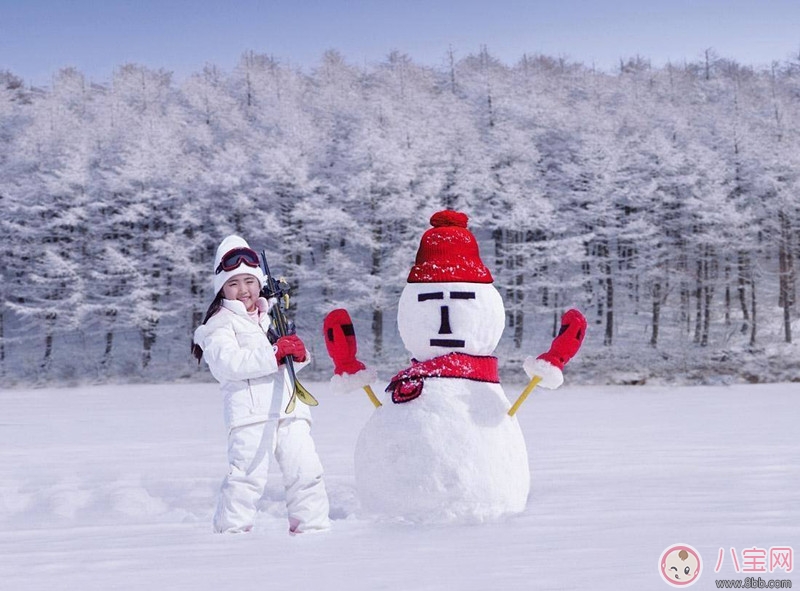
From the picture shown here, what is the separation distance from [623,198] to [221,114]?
20.9 metres

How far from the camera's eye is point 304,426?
430 cm

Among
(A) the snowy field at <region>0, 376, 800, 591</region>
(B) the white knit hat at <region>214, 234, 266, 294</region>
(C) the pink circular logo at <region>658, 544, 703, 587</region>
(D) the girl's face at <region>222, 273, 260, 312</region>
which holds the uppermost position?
(B) the white knit hat at <region>214, 234, 266, 294</region>

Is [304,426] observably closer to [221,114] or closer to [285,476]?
[285,476]

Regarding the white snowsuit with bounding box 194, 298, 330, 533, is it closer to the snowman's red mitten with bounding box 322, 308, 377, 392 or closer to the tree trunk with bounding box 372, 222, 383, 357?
the snowman's red mitten with bounding box 322, 308, 377, 392

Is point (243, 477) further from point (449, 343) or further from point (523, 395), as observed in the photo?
point (523, 395)

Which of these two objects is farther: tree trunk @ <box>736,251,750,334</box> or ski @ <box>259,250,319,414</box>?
tree trunk @ <box>736,251,750,334</box>

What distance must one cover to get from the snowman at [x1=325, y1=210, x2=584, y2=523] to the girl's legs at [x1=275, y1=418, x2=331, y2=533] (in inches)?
10.6

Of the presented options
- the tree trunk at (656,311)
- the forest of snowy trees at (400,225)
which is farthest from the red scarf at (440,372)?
the tree trunk at (656,311)

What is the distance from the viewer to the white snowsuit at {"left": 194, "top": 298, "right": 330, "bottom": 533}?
405cm

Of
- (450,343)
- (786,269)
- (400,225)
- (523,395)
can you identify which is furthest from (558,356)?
(786,269)

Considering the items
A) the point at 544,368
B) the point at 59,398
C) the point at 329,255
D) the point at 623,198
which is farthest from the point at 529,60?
the point at 544,368

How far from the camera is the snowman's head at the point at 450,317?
3.97m

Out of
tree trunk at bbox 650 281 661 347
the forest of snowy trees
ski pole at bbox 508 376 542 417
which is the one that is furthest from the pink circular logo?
tree trunk at bbox 650 281 661 347

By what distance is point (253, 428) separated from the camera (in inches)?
162
